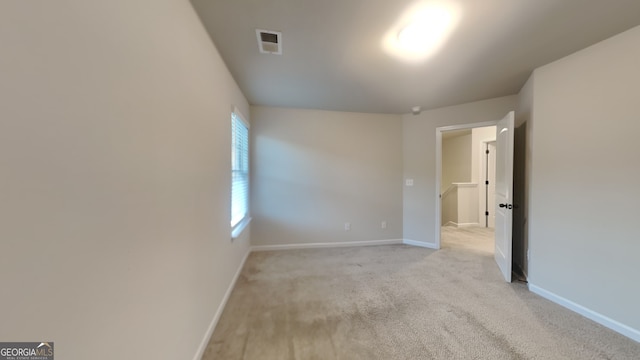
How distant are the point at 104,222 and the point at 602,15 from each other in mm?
3144

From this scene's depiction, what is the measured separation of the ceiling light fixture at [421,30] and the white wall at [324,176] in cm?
202

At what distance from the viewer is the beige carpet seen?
1680mm

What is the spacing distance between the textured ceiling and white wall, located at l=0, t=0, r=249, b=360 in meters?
0.52

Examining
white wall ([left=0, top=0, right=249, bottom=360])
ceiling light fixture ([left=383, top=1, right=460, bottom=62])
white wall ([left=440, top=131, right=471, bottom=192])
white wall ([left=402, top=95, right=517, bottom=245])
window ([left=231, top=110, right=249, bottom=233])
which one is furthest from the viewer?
white wall ([left=440, top=131, right=471, bottom=192])

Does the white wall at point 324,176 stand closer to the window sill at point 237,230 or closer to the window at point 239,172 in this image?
the window at point 239,172

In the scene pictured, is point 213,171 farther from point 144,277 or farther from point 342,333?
point 342,333

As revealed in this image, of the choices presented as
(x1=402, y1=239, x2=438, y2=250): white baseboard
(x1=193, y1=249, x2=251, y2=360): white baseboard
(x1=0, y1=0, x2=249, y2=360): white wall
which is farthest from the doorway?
(x1=0, y1=0, x2=249, y2=360): white wall

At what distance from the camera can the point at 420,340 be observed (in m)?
1.78

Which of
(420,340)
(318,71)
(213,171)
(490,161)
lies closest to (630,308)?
(420,340)

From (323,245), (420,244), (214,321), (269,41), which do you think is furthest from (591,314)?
(269,41)

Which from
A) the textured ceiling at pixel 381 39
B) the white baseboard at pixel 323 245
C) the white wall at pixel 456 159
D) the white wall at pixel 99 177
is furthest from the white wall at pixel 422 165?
the white wall at pixel 99 177

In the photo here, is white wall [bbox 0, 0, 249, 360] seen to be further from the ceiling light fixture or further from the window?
the ceiling light fixture

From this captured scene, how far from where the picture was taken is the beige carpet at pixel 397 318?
168 centimetres

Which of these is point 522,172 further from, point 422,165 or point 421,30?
point 421,30
